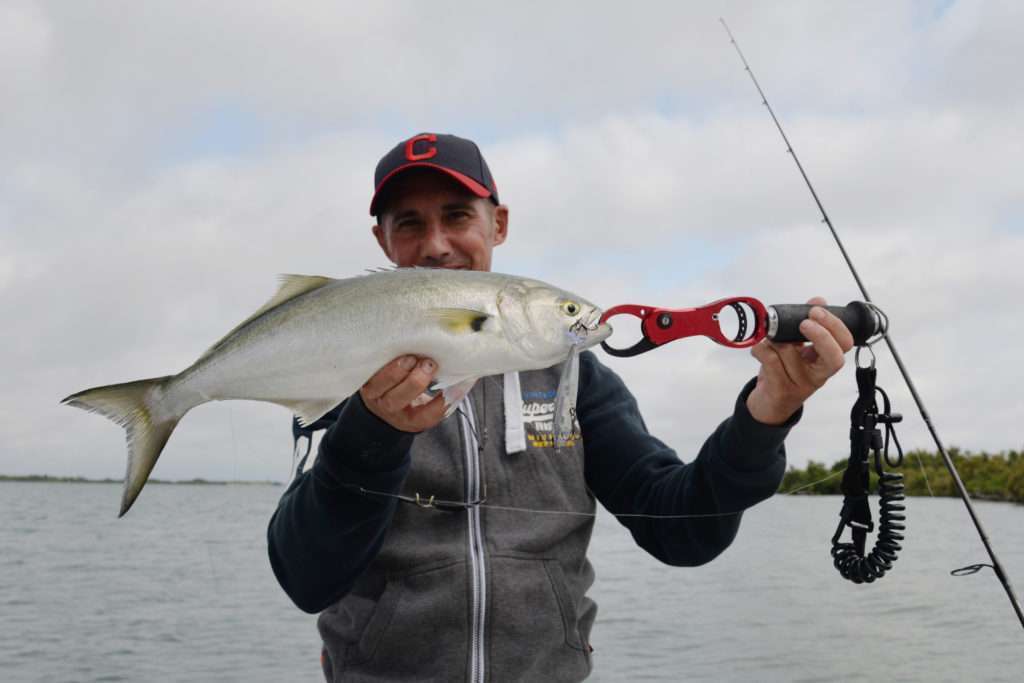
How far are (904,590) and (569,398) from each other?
63.9ft

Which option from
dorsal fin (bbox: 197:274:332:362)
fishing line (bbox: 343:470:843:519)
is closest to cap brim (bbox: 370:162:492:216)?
dorsal fin (bbox: 197:274:332:362)

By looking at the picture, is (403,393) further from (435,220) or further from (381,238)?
(381,238)

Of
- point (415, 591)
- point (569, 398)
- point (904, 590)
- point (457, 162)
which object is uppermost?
point (457, 162)

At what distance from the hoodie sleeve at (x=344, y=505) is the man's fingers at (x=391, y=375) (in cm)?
11

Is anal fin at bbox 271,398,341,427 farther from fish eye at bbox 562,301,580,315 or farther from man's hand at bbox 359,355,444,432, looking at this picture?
fish eye at bbox 562,301,580,315

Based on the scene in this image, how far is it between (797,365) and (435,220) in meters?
1.68

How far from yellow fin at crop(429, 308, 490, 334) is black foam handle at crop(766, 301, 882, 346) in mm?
923

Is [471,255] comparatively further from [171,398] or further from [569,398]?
[171,398]

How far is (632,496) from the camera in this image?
3.80 meters

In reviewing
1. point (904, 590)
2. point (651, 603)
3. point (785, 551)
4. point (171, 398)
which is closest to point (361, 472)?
point (171, 398)

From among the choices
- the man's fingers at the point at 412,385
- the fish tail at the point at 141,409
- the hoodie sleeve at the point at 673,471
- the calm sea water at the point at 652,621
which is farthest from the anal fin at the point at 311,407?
the calm sea water at the point at 652,621

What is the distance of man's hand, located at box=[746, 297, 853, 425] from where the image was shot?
273 cm

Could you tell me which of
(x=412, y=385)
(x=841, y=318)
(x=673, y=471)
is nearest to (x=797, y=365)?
(x=841, y=318)

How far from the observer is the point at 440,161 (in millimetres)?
3711
